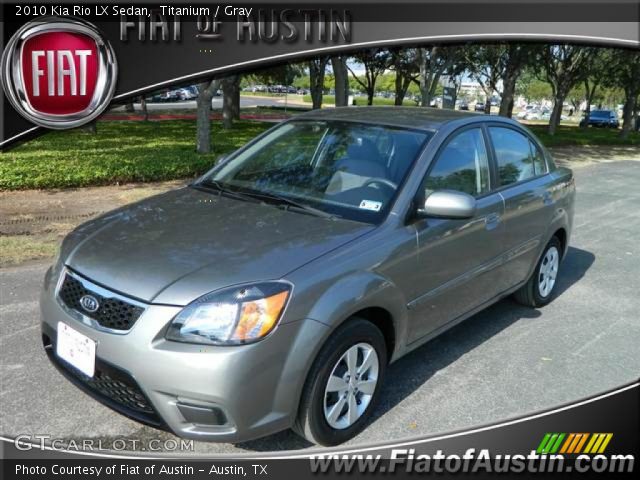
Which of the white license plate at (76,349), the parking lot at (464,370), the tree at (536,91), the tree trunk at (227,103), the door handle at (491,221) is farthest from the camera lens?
the tree at (536,91)

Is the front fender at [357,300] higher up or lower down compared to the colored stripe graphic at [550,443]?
higher up

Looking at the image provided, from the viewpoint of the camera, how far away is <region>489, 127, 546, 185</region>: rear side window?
4.19m

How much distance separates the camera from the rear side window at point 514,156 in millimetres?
4191

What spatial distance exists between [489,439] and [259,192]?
1.98 meters

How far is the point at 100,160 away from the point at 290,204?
8.24 meters

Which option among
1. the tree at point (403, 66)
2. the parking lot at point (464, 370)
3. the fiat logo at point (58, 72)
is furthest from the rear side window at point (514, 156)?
the tree at point (403, 66)

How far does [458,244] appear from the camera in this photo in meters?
3.56

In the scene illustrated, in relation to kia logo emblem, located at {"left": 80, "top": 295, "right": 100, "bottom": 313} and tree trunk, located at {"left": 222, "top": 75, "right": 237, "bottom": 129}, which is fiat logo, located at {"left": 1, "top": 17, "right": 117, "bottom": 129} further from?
tree trunk, located at {"left": 222, "top": 75, "right": 237, "bottom": 129}

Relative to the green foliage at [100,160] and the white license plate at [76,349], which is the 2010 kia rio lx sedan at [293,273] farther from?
the green foliage at [100,160]

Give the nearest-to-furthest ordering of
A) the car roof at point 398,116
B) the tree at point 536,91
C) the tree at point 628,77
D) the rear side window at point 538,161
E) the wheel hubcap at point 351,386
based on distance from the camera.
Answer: the wheel hubcap at point 351,386, the car roof at point 398,116, the rear side window at point 538,161, the tree at point 628,77, the tree at point 536,91

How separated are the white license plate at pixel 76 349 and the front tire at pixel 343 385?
1.01 meters

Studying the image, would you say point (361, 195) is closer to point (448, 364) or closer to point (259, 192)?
point (259, 192)

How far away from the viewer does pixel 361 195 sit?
332cm

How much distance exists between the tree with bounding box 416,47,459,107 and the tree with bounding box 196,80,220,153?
8.06m
